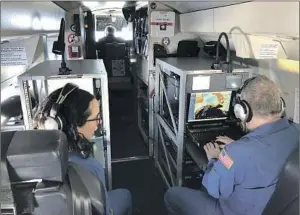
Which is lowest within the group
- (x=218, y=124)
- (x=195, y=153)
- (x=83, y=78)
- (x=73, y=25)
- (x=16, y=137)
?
(x=195, y=153)

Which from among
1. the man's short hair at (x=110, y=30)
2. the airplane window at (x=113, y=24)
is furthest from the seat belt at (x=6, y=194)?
the man's short hair at (x=110, y=30)

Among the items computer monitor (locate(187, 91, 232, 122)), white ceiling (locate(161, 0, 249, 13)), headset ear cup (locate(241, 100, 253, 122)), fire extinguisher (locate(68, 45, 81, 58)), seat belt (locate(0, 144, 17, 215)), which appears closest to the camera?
seat belt (locate(0, 144, 17, 215))

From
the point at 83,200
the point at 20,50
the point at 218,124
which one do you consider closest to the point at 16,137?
the point at 83,200

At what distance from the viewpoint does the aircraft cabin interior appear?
85cm

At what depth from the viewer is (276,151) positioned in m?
1.37

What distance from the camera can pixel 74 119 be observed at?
1.43m

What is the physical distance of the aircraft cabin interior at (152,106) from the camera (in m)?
0.85

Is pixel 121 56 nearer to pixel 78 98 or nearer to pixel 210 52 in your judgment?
pixel 210 52

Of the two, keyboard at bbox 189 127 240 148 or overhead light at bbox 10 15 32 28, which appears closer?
overhead light at bbox 10 15 32 28

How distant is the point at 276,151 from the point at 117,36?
20.7ft

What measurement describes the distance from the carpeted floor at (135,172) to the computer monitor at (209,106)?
93 cm

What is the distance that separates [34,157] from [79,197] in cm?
20

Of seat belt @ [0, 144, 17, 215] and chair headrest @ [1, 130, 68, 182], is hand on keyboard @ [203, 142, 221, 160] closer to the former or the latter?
chair headrest @ [1, 130, 68, 182]

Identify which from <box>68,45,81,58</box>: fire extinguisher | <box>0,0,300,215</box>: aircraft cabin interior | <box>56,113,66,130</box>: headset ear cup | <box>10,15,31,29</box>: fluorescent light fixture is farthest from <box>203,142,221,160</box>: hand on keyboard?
<box>68,45,81,58</box>: fire extinguisher
